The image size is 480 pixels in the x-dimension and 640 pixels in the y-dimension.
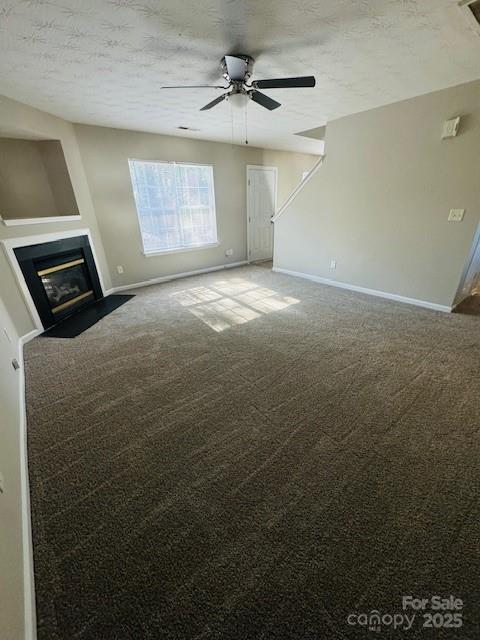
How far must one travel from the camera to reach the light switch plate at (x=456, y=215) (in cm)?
294

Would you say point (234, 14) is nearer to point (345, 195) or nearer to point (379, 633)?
point (345, 195)

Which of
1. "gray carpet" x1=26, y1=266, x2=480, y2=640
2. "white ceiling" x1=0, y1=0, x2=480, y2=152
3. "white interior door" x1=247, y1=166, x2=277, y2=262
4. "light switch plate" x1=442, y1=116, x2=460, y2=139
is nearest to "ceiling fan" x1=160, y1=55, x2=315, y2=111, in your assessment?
"white ceiling" x1=0, y1=0, x2=480, y2=152

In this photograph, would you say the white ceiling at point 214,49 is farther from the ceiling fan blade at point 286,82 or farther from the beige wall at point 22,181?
the beige wall at point 22,181

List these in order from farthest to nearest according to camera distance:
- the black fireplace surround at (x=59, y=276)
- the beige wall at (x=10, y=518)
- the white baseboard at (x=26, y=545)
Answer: the black fireplace surround at (x=59, y=276), the white baseboard at (x=26, y=545), the beige wall at (x=10, y=518)

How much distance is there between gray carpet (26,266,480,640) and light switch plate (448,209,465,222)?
1.37 metres

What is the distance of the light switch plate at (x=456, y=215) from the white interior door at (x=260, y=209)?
390cm

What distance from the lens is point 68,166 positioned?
11.5 feet

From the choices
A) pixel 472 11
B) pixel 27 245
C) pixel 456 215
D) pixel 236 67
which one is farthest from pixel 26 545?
pixel 456 215

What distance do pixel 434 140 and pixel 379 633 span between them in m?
4.17

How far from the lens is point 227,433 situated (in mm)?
1705

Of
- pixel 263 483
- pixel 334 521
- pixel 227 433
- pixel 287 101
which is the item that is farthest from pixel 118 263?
pixel 334 521

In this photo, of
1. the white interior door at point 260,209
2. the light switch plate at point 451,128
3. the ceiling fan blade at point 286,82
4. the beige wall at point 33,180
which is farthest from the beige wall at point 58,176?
the light switch plate at point 451,128

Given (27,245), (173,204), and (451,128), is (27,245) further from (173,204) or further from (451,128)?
(451,128)

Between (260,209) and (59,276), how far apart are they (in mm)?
4477
